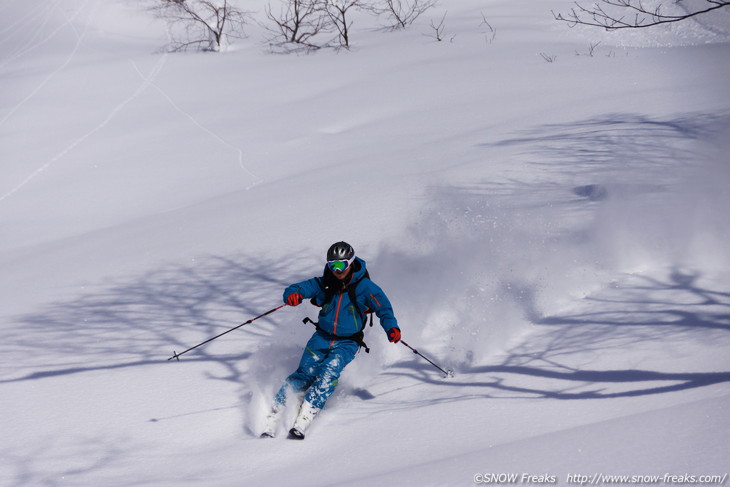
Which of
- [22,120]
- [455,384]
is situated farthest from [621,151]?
[22,120]

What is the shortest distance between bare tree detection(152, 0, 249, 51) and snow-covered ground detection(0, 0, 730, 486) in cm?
886

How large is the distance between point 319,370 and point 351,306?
0.56 m

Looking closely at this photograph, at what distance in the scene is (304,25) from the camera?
2327 centimetres

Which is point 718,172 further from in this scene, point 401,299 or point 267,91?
point 267,91

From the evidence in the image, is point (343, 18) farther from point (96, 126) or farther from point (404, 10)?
point (96, 126)

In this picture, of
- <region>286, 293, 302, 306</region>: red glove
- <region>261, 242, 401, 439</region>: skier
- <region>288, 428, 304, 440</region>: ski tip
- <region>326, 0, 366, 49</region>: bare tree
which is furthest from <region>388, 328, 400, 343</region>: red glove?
<region>326, 0, 366, 49</region>: bare tree

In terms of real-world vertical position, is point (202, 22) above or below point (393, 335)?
above

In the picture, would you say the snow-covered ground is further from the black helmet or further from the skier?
the black helmet

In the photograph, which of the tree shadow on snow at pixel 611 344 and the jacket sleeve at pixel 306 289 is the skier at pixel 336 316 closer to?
the jacket sleeve at pixel 306 289

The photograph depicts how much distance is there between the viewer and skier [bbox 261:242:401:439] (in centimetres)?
502

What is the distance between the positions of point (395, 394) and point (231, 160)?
8.92 metres

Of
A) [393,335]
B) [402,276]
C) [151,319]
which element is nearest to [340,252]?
[393,335]

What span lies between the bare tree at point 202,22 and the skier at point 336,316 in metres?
20.5

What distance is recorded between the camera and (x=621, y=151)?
9266 millimetres
